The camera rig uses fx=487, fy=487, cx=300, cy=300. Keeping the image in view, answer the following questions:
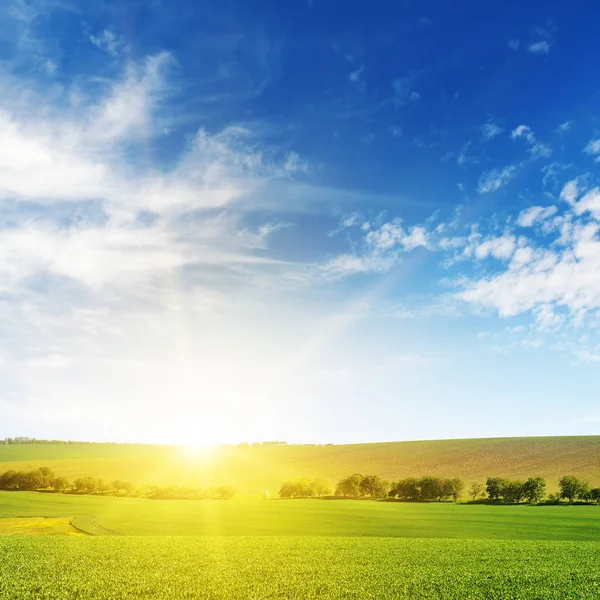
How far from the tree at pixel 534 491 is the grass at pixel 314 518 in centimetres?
757

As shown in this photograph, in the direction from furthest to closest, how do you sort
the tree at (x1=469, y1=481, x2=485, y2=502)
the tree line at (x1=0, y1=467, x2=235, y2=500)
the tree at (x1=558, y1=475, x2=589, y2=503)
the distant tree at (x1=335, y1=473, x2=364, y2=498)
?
the distant tree at (x1=335, y1=473, x2=364, y2=498) → the tree line at (x1=0, y1=467, x2=235, y2=500) → the tree at (x1=469, y1=481, x2=485, y2=502) → the tree at (x1=558, y1=475, x2=589, y2=503)

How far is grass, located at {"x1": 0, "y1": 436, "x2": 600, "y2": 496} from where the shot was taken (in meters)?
114

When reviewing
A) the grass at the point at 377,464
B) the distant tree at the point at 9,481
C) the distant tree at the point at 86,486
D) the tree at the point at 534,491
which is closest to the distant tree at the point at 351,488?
the grass at the point at 377,464

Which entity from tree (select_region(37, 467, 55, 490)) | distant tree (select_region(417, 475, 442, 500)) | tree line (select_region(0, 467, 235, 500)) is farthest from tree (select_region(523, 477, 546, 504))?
tree (select_region(37, 467, 55, 490))

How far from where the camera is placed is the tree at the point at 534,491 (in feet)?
279

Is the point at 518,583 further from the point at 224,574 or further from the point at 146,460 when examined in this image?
the point at 146,460

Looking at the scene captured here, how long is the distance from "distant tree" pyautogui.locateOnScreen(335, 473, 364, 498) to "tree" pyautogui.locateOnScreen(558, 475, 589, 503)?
123ft

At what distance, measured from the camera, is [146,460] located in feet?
579

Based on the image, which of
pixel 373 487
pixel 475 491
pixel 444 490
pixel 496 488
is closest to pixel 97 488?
pixel 373 487

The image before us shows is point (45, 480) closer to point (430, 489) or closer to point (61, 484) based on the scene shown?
point (61, 484)

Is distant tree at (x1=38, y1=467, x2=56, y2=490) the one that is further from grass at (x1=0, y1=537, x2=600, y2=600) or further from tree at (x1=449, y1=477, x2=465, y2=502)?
tree at (x1=449, y1=477, x2=465, y2=502)

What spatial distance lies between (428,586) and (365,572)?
15.1 feet

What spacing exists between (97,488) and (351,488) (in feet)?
179

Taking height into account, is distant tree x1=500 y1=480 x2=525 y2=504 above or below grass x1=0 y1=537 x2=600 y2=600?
below
